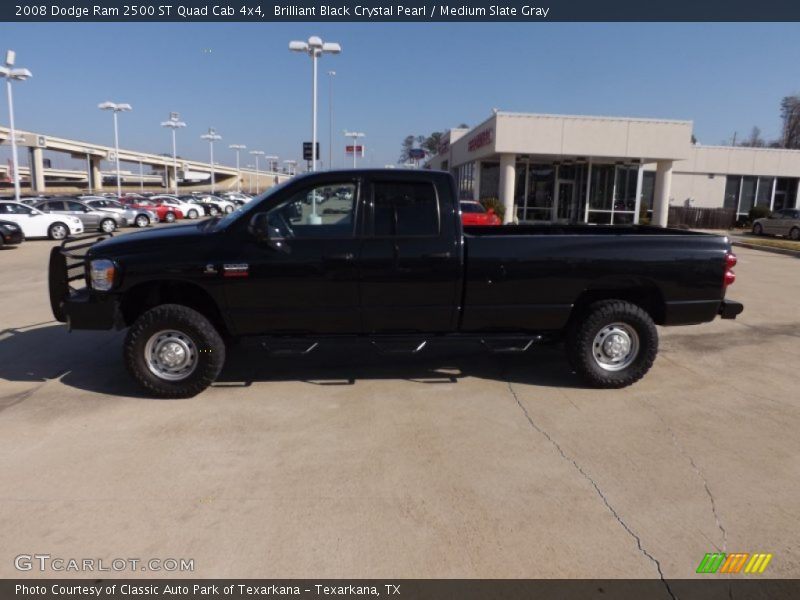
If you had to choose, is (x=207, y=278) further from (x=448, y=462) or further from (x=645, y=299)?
(x=645, y=299)

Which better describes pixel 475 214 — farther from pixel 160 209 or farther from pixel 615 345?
pixel 160 209

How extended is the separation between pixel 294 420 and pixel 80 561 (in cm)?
201

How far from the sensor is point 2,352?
22.2 feet

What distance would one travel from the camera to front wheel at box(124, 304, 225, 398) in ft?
16.9

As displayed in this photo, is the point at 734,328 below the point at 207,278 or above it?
below

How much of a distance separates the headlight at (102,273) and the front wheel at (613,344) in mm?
4315

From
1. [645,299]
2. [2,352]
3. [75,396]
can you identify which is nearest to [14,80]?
[2,352]

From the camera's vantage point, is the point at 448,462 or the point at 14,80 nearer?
the point at 448,462

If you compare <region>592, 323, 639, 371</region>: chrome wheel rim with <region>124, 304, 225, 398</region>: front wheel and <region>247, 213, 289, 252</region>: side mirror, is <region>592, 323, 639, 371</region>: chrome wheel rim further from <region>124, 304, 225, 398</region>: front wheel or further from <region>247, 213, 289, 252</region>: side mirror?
<region>124, 304, 225, 398</region>: front wheel

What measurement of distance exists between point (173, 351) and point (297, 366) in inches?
56.9

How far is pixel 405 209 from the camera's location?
5.34 meters
